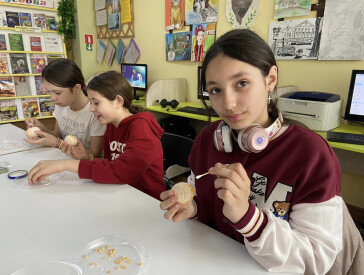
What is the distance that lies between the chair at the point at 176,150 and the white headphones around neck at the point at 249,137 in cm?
56

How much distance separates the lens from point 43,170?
0.96m

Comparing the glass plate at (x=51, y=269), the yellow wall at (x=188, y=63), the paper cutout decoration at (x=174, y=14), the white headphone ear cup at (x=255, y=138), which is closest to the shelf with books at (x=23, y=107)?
the yellow wall at (x=188, y=63)

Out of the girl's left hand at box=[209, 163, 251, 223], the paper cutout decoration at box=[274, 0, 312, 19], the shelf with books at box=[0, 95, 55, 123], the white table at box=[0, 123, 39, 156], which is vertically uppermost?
the paper cutout decoration at box=[274, 0, 312, 19]

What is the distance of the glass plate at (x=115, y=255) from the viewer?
56 cm

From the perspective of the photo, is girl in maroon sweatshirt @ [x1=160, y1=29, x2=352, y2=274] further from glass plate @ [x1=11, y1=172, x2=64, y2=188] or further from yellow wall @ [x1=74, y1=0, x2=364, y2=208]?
yellow wall @ [x1=74, y1=0, x2=364, y2=208]

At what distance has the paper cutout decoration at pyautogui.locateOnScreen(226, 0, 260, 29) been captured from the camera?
2270 mm

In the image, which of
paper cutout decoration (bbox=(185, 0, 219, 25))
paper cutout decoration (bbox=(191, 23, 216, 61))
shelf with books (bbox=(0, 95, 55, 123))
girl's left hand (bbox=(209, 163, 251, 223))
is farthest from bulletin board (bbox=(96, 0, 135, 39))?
girl's left hand (bbox=(209, 163, 251, 223))

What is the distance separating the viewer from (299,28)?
204 cm

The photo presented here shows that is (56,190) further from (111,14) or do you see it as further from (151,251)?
(111,14)

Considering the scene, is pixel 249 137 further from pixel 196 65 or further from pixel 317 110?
pixel 196 65

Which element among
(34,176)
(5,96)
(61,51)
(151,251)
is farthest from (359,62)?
(5,96)

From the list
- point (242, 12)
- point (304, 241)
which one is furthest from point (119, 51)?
point (304, 241)

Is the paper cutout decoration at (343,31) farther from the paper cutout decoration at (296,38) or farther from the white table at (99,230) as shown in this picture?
the white table at (99,230)

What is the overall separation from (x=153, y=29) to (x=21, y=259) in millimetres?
3070
